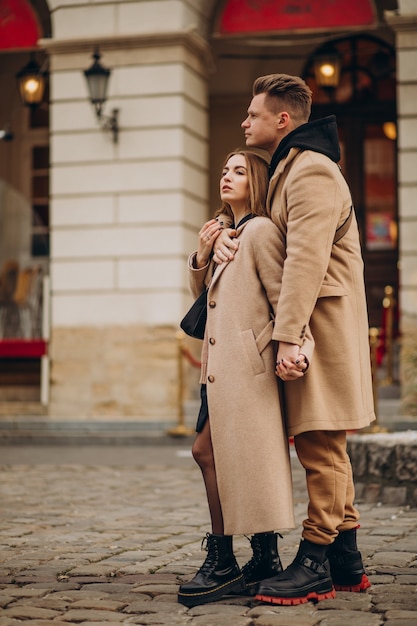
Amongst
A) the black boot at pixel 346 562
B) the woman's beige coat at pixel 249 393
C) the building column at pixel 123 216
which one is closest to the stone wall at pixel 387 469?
the black boot at pixel 346 562

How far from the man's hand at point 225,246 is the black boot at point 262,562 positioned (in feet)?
3.58

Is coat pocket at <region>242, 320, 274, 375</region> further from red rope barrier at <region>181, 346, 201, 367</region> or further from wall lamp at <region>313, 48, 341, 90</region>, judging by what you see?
wall lamp at <region>313, 48, 341, 90</region>

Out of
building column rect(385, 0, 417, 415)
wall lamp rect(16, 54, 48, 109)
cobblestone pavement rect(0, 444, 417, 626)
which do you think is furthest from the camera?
wall lamp rect(16, 54, 48, 109)

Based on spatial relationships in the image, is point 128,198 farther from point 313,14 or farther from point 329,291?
point 329,291

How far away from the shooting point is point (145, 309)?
15344 millimetres

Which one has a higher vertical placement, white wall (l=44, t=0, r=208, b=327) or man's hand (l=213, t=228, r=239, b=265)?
white wall (l=44, t=0, r=208, b=327)

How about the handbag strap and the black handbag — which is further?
the black handbag

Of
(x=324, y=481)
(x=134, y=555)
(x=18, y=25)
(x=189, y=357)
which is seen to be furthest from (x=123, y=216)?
(x=324, y=481)

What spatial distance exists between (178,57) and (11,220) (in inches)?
127

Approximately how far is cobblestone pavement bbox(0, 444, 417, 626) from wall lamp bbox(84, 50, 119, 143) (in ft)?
20.1

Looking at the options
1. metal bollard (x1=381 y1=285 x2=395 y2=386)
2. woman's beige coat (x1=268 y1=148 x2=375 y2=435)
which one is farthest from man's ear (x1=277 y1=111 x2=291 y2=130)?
metal bollard (x1=381 y1=285 x2=395 y2=386)

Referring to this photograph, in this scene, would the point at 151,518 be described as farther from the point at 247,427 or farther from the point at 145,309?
the point at 145,309

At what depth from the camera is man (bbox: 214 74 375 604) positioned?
457 cm

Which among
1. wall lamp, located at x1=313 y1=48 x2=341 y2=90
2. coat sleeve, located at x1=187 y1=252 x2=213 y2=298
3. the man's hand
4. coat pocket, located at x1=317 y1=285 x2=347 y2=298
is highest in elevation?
wall lamp, located at x1=313 y1=48 x2=341 y2=90
